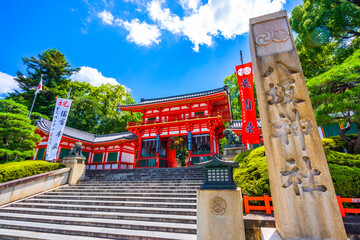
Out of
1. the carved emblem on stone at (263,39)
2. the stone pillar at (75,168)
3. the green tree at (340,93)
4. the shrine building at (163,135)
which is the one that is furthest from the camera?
the shrine building at (163,135)

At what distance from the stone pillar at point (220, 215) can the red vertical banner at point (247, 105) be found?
5.49 metres

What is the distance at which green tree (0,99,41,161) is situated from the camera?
8.73 m

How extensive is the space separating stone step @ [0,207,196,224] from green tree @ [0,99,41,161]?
433 cm

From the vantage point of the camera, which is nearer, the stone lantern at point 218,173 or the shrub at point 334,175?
the stone lantern at point 218,173

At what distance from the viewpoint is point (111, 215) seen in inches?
202

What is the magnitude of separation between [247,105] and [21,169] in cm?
1105

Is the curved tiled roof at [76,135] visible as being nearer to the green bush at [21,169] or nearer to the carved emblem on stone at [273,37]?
the green bush at [21,169]

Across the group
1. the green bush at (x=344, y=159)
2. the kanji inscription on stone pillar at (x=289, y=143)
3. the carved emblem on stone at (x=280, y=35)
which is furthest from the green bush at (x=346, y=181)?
the carved emblem on stone at (x=280, y=35)

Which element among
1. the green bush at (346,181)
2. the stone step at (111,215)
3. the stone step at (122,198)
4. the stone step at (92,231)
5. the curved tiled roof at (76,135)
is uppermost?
the curved tiled roof at (76,135)

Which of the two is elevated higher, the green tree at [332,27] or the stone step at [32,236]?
the green tree at [332,27]

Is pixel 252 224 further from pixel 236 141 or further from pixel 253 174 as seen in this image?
pixel 236 141

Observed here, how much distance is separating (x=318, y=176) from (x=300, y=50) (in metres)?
10.5

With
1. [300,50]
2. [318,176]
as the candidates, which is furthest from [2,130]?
[300,50]

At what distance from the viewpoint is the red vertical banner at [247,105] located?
8078mm
